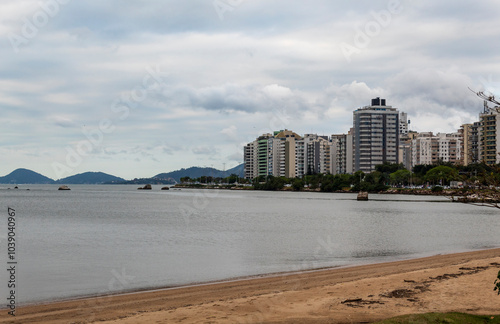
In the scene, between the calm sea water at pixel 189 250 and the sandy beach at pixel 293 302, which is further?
the calm sea water at pixel 189 250

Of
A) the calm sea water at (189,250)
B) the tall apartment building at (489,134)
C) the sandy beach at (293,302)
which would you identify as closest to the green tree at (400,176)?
the tall apartment building at (489,134)

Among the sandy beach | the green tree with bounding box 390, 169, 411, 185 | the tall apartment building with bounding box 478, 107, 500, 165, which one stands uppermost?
the tall apartment building with bounding box 478, 107, 500, 165

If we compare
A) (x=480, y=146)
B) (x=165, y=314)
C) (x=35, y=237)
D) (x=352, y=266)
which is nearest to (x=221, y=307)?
(x=165, y=314)

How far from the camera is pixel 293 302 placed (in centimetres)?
1542

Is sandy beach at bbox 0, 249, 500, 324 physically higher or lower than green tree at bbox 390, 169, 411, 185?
lower

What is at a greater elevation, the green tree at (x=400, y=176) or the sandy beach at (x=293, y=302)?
the green tree at (x=400, y=176)

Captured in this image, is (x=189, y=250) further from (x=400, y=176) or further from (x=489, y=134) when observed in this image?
(x=489, y=134)

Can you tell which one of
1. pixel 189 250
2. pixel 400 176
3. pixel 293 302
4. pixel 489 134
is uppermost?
pixel 489 134

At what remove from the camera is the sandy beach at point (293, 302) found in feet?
44.2

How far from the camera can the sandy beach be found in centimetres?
1348

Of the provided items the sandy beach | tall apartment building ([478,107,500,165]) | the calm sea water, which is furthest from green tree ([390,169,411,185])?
the sandy beach

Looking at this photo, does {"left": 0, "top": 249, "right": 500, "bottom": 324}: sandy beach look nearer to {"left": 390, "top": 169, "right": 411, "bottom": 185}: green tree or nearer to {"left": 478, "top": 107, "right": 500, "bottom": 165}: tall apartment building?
{"left": 478, "top": 107, "right": 500, "bottom": 165}: tall apartment building

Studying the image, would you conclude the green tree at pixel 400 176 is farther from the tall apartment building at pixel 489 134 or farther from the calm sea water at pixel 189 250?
the calm sea water at pixel 189 250

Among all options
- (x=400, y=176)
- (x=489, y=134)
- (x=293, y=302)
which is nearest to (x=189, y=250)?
(x=293, y=302)
